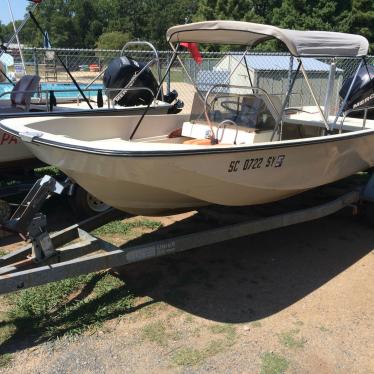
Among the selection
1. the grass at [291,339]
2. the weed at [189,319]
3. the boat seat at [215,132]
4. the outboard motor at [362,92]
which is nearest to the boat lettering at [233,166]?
the boat seat at [215,132]

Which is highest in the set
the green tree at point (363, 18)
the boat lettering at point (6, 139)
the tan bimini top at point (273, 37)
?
the tan bimini top at point (273, 37)

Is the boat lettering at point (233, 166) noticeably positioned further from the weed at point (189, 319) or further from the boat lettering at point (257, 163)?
the weed at point (189, 319)

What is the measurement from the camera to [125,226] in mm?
5188

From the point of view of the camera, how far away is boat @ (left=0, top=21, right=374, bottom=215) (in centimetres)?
341

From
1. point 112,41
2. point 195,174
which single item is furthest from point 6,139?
point 112,41

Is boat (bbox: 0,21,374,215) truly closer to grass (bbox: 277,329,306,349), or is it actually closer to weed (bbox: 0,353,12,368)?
grass (bbox: 277,329,306,349)

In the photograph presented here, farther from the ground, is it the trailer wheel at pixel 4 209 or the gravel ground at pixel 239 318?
the trailer wheel at pixel 4 209

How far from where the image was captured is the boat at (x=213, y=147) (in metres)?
3.41

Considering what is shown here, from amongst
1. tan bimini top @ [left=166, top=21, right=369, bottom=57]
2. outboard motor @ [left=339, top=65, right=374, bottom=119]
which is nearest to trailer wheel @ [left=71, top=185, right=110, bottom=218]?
tan bimini top @ [left=166, top=21, right=369, bottom=57]

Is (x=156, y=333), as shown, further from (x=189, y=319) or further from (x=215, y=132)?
(x=215, y=132)

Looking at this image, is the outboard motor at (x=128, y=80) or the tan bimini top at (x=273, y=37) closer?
the tan bimini top at (x=273, y=37)

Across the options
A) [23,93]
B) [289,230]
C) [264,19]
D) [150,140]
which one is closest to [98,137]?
[150,140]

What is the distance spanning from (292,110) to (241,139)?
59.9 inches

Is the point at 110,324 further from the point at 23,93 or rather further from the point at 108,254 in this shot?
the point at 23,93
